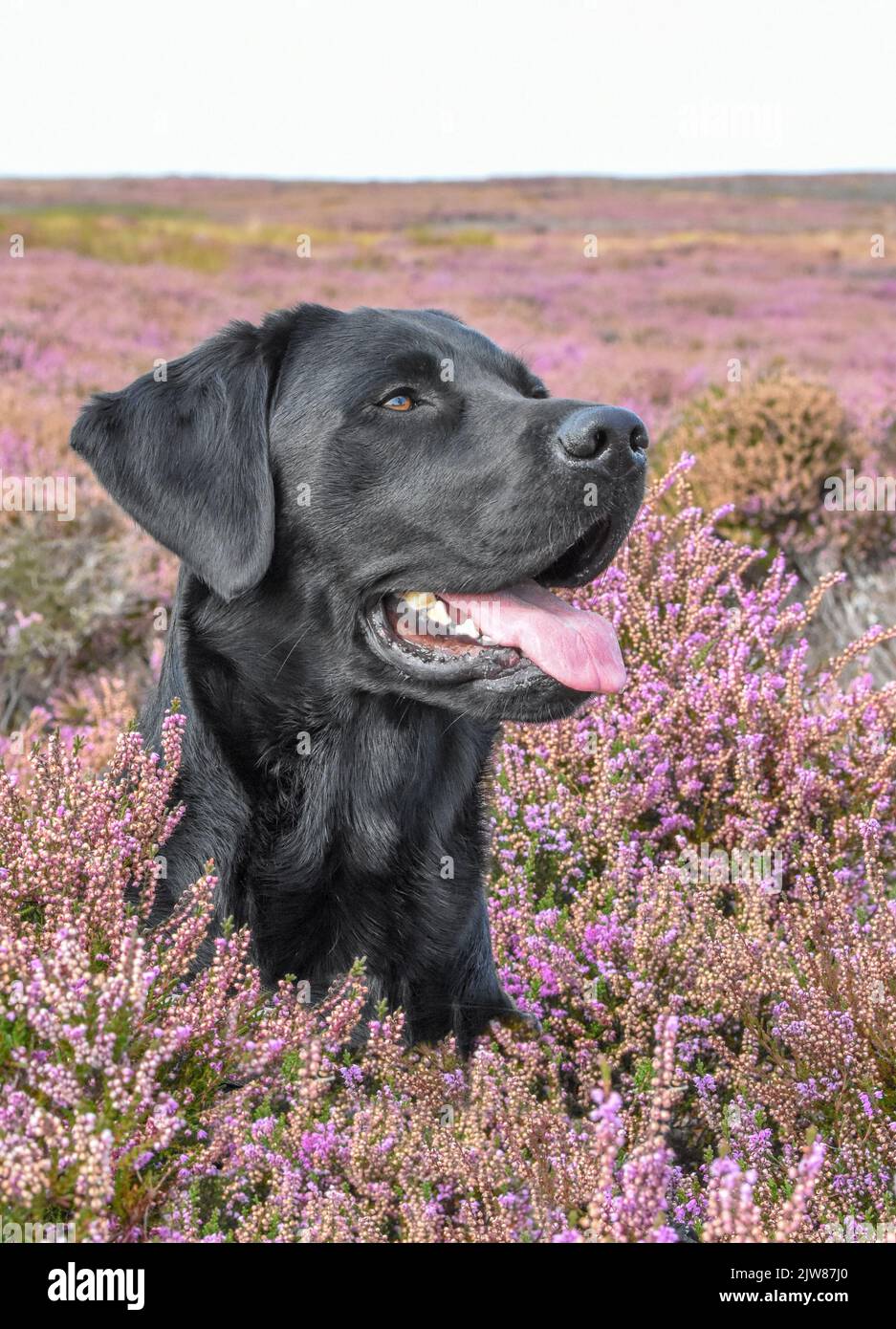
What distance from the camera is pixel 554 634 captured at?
2.40 m

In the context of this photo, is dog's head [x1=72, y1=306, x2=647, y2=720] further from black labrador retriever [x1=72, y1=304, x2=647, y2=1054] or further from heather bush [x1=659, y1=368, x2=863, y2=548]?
heather bush [x1=659, y1=368, x2=863, y2=548]

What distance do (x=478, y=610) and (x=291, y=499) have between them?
48 centimetres

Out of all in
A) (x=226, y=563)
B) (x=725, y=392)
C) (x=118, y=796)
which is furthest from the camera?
(x=725, y=392)

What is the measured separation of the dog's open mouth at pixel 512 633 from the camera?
2.36 meters

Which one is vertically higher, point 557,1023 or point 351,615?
point 351,615

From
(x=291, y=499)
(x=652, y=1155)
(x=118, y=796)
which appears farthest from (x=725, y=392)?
(x=652, y=1155)

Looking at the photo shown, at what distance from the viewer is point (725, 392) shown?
8250mm

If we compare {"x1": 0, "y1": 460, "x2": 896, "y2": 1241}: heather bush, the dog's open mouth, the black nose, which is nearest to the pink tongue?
the dog's open mouth

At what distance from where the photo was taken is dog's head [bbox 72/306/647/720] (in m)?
2.35

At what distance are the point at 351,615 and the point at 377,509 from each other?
0.76 ft

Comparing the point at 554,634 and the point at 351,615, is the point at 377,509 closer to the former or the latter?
the point at 351,615

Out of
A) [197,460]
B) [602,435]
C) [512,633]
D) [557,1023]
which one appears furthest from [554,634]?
[557,1023]

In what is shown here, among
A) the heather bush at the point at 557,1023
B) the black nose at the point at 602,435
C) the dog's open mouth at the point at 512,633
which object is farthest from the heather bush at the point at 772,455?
the black nose at the point at 602,435
